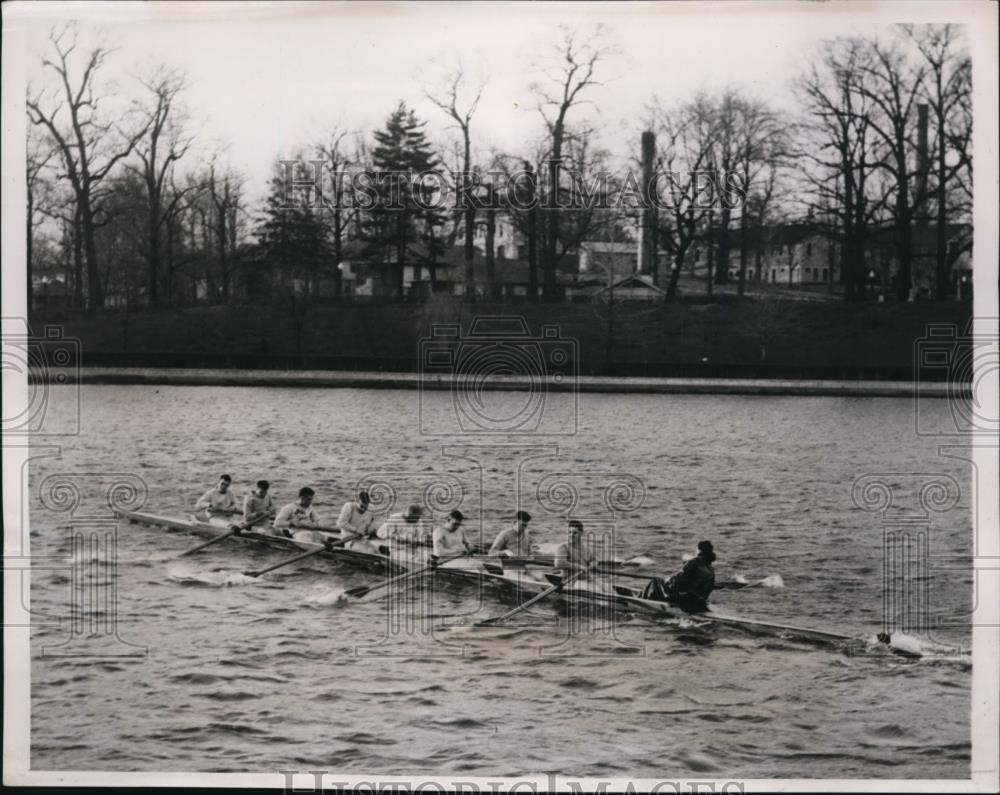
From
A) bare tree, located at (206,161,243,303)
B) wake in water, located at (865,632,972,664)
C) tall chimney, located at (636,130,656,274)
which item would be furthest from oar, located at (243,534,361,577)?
wake in water, located at (865,632,972,664)

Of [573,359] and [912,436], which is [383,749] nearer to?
[573,359]

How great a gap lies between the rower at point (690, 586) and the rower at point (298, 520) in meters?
3.82

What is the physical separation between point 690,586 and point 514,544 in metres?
1.85

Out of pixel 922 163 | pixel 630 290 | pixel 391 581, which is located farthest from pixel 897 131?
pixel 391 581

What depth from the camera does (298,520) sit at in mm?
11828

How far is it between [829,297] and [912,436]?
285 centimetres

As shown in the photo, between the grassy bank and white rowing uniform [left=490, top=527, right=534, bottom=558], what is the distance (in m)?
1.99

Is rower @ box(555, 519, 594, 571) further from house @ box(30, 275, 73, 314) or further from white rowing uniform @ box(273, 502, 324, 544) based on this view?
house @ box(30, 275, 73, 314)

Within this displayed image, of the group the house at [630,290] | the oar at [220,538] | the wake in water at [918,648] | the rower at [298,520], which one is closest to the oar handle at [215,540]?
the oar at [220,538]

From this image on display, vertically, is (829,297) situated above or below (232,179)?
below

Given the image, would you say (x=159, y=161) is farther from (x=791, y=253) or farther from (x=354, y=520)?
(x=791, y=253)

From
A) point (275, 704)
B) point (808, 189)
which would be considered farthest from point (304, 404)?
point (808, 189)

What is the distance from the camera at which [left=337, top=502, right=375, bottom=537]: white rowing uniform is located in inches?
440

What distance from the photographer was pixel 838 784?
8.31m
